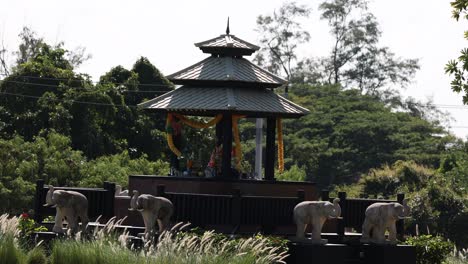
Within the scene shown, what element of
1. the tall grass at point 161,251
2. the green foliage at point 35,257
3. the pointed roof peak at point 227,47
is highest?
the pointed roof peak at point 227,47

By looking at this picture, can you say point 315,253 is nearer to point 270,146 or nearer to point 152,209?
point 152,209

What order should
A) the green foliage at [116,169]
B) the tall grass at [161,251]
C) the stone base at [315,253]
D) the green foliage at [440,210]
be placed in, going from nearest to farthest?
the tall grass at [161,251], the stone base at [315,253], the green foliage at [440,210], the green foliage at [116,169]

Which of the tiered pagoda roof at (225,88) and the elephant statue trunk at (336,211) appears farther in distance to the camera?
the tiered pagoda roof at (225,88)

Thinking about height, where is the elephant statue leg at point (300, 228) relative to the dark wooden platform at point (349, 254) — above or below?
above

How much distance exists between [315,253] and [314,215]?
0.79m

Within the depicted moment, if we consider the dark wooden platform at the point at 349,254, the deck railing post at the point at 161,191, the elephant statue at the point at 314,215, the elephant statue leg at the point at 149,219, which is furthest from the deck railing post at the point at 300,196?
the elephant statue leg at the point at 149,219

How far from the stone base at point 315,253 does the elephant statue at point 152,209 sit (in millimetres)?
2472

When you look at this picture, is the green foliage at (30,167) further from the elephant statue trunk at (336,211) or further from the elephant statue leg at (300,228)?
the elephant statue trunk at (336,211)

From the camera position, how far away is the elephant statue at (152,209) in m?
23.8

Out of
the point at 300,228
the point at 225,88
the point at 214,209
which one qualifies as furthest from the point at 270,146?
the point at 300,228

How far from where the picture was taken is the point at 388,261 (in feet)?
83.5

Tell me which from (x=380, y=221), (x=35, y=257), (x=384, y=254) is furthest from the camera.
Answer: (x=380, y=221)

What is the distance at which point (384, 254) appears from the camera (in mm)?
25422

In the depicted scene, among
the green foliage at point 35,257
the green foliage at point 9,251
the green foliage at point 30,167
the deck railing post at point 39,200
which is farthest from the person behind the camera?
the green foliage at point 30,167
